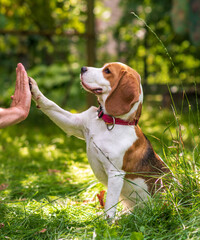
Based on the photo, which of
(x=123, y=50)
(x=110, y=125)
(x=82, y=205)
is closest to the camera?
(x=110, y=125)

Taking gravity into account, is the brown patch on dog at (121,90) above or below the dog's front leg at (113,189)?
above

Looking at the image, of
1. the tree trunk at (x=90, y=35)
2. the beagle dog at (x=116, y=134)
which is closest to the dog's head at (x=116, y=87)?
the beagle dog at (x=116, y=134)

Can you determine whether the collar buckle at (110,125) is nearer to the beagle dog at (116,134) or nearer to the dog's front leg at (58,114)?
the beagle dog at (116,134)

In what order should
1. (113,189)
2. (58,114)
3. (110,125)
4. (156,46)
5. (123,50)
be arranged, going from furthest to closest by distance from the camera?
(123,50)
(156,46)
(58,114)
(110,125)
(113,189)

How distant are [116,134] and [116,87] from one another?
1.20 feet

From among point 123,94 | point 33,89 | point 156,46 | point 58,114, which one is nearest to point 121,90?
point 123,94

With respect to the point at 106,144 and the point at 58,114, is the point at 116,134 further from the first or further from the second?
the point at 58,114

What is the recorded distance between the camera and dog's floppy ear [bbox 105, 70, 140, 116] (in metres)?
2.54

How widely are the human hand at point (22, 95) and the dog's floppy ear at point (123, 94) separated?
0.63 meters

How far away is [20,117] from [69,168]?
85.9 inches

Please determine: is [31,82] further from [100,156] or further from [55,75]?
[55,75]

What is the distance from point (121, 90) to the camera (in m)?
2.56

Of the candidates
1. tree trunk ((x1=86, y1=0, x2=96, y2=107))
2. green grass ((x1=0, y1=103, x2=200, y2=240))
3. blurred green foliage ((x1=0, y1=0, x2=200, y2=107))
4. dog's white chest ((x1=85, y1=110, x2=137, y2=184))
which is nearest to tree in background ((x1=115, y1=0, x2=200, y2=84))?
blurred green foliage ((x1=0, y1=0, x2=200, y2=107))

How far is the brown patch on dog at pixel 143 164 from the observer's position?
262 cm
